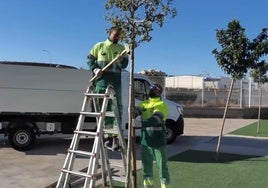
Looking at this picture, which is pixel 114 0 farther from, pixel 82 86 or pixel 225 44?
pixel 82 86

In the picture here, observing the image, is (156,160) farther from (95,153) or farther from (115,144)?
(95,153)

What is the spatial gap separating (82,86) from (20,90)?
1677 millimetres

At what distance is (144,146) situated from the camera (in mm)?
7996

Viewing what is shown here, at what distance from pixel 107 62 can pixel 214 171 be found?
3.92 meters

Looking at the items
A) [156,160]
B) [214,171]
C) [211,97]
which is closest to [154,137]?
[156,160]

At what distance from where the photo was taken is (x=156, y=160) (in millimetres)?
7906

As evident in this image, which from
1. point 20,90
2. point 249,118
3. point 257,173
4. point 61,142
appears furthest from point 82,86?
point 249,118

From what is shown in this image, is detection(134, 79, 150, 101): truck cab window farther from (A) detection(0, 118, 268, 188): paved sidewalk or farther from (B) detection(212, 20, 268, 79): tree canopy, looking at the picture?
(B) detection(212, 20, 268, 79): tree canopy

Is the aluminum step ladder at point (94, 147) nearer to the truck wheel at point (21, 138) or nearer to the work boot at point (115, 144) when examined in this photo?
the work boot at point (115, 144)

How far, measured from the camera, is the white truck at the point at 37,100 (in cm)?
1319

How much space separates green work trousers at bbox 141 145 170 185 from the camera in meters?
7.83

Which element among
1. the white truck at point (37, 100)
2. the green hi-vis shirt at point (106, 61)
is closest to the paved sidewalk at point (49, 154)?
the white truck at point (37, 100)

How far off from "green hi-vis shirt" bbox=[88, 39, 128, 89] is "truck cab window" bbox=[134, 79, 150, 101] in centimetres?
637

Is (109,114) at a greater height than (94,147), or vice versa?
(109,114)
